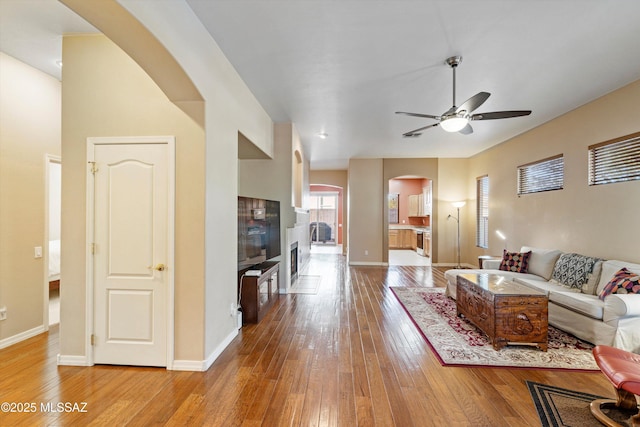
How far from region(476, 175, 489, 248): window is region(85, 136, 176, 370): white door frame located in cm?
719

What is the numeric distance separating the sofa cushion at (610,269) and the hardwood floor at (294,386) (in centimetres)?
154

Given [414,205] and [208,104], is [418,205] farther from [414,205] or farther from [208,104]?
[208,104]

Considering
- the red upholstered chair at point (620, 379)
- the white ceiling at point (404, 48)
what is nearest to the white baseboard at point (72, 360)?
the white ceiling at point (404, 48)

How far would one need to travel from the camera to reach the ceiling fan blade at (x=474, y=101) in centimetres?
279

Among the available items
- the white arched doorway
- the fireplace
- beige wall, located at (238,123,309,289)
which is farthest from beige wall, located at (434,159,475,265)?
beige wall, located at (238,123,309,289)

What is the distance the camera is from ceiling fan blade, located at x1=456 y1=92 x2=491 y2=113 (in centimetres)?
279

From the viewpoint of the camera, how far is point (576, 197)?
175 inches

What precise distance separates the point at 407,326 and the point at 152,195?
10.9ft

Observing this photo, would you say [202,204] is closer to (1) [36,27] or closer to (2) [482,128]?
(1) [36,27]

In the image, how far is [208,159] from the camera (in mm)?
2701

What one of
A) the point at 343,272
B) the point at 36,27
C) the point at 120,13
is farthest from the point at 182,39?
the point at 343,272

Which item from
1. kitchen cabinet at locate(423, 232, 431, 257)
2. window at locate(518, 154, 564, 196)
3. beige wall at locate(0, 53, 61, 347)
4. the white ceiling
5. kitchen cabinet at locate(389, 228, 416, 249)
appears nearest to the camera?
the white ceiling

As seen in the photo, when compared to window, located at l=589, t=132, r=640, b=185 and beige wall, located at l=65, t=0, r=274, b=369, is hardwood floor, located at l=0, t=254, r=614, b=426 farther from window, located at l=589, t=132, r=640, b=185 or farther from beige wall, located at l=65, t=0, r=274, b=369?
window, located at l=589, t=132, r=640, b=185

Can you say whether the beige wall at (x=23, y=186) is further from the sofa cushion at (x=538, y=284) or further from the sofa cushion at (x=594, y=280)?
the sofa cushion at (x=594, y=280)
